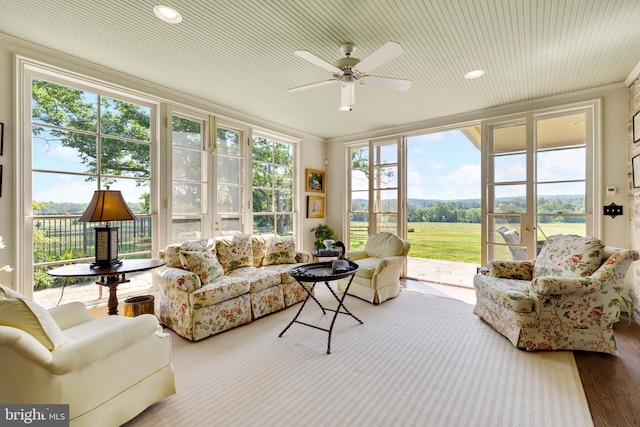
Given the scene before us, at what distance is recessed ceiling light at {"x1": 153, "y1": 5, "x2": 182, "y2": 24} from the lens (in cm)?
203

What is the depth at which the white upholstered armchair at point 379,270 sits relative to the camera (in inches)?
142

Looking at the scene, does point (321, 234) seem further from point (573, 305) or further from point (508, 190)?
point (573, 305)

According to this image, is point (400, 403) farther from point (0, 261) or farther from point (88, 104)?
point (88, 104)

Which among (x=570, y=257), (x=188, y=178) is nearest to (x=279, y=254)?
(x=188, y=178)

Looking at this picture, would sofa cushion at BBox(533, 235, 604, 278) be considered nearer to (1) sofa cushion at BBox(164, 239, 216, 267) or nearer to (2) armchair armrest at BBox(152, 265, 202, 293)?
(2) armchair armrest at BBox(152, 265, 202, 293)

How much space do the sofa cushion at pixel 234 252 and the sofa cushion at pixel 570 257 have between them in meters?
3.25

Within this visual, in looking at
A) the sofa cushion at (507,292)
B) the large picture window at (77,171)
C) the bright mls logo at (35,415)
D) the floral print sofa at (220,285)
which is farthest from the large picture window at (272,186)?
the bright mls logo at (35,415)

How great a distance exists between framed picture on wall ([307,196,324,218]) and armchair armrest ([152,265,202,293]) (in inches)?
119

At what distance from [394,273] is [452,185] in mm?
4526

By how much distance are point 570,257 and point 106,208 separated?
4.19 m

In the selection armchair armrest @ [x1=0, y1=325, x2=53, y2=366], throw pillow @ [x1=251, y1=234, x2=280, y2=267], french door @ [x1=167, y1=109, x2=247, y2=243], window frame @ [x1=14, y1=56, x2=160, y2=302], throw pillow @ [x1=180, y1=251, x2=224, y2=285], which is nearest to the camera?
armchair armrest @ [x1=0, y1=325, x2=53, y2=366]

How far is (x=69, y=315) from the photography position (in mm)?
1868

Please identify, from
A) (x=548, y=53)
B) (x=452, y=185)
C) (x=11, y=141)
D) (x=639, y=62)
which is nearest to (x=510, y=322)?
(x=548, y=53)

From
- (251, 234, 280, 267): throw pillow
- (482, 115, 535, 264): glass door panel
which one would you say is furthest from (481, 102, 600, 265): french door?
(251, 234, 280, 267): throw pillow
